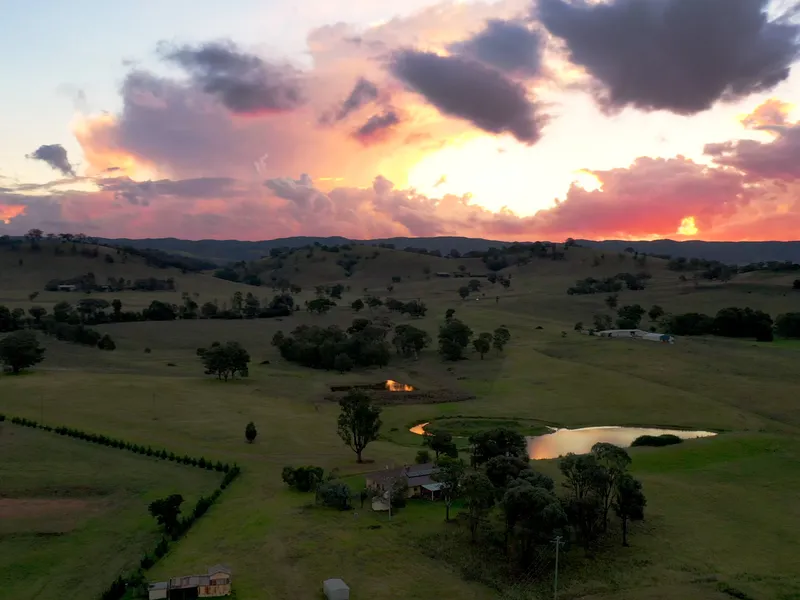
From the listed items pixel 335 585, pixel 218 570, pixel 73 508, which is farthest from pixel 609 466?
pixel 73 508

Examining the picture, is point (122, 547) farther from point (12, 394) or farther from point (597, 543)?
point (12, 394)

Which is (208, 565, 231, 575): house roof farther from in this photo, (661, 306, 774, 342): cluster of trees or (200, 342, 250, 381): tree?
(661, 306, 774, 342): cluster of trees

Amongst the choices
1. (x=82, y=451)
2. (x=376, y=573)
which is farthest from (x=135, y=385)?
(x=376, y=573)

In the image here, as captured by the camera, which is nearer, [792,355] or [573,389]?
[573,389]

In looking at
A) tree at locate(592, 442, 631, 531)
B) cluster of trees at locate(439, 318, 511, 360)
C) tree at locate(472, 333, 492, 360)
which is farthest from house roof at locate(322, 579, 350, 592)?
tree at locate(472, 333, 492, 360)

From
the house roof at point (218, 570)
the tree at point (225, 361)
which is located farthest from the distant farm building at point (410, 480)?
the tree at point (225, 361)

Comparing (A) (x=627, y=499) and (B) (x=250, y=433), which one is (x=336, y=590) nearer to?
(A) (x=627, y=499)

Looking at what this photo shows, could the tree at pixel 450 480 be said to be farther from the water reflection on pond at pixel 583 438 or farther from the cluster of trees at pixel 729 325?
the cluster of trees at pixel 729 325
